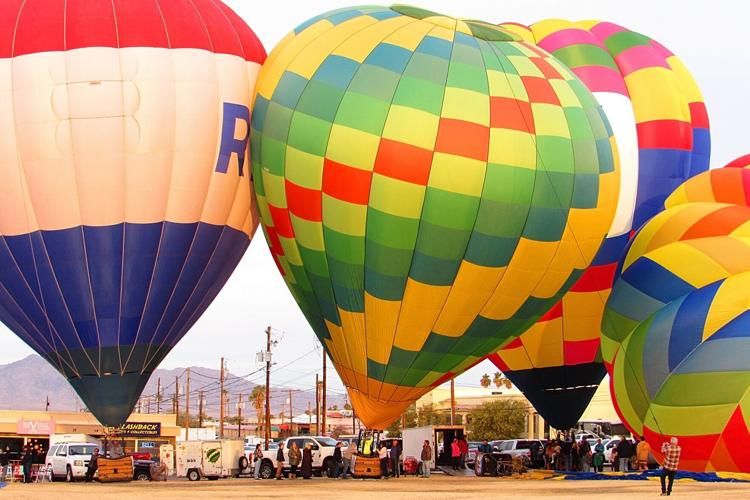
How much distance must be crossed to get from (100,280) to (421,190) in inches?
251

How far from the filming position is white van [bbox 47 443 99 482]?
97.2ft

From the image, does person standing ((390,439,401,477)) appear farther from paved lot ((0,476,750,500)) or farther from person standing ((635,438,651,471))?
person standing ((635,438,651,471))

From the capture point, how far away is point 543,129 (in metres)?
20.0

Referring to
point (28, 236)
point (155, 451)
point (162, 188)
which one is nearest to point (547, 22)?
point (162, 188)

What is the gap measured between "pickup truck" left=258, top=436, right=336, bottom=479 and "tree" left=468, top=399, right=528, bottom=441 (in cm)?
4099

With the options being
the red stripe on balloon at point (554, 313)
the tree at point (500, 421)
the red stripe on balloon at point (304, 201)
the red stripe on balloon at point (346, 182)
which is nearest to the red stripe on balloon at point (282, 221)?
the red stripe on balloon at point (304, 201)

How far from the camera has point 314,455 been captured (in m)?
27.8

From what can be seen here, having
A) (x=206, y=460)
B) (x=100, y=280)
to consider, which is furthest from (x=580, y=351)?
(x=206, y=460)

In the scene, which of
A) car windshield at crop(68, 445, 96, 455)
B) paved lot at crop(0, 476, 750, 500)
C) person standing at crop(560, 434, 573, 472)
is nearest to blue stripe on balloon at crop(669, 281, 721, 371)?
paved lot at crop(0, 476, 750, 500)

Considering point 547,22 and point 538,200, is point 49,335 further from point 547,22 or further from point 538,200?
point 547,22

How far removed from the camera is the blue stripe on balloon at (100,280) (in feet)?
69.6

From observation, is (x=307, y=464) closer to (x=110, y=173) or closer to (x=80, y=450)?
(x=80, y=450)

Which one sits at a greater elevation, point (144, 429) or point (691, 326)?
point (691, 326)

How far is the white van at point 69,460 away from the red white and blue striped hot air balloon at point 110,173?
26.8 ft
